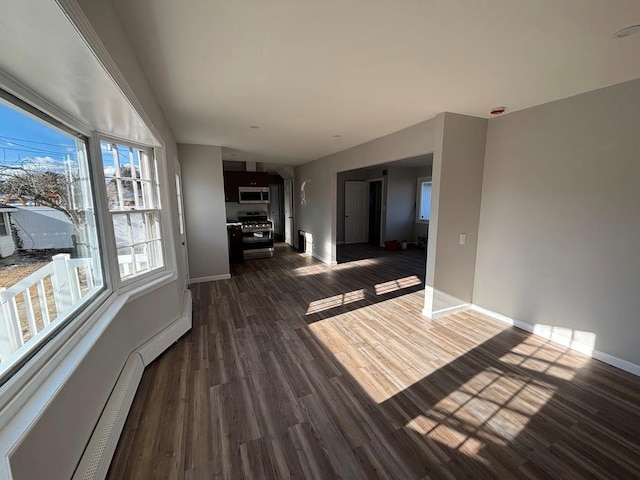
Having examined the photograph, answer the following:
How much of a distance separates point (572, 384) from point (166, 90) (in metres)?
4.32

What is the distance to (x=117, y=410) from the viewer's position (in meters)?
1.70

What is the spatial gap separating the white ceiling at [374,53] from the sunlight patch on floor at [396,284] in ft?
8.85

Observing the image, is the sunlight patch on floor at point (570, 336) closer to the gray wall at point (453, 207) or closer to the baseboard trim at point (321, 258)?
the gray wall at point (453, 207)

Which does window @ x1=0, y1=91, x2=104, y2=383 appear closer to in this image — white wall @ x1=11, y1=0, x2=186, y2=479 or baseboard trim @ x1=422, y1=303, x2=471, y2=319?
white wall @ x1=11, y1=0, x2=186, y2=479

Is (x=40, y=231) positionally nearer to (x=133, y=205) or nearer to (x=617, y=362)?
(x=133, y=205)

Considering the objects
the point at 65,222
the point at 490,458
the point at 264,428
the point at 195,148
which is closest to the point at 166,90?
the point at 65,222

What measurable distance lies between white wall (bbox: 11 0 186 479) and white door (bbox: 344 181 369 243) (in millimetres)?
6489

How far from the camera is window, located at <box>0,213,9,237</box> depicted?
117 centimetres

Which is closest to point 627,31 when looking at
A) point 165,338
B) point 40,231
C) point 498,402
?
point 498,402

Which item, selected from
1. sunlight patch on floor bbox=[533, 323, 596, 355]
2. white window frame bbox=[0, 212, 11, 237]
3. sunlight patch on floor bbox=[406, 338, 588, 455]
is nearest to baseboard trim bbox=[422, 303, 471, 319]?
sunlight patch on floor bbox=[533, 323, 596, 355]

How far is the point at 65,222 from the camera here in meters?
1.71

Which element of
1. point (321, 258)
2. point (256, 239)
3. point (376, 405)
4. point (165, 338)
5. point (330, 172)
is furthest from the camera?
point (256, 239)

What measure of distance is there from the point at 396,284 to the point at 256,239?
146 inches

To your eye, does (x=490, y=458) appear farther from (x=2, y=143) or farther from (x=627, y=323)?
(x=2, y=143)
